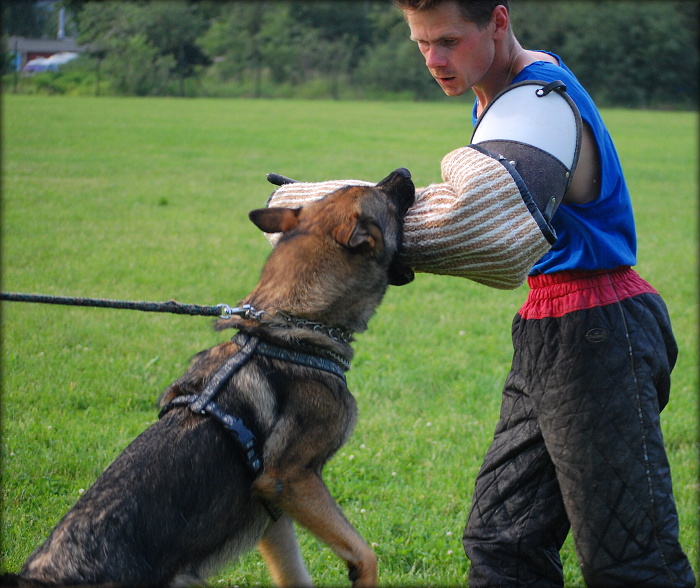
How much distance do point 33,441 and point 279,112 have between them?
93.0ft

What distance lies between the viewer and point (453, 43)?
8.04 feet

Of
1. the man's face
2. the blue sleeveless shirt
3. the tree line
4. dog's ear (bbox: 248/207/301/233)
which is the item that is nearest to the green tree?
dog's ear (bbox: 248/207/301/233)

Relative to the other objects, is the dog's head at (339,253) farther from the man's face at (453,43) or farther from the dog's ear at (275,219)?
the man's face at (453,43)

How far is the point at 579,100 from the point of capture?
240 cm

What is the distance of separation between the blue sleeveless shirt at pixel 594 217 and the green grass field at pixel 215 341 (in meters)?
1.71

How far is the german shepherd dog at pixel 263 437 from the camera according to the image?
2.17 metres

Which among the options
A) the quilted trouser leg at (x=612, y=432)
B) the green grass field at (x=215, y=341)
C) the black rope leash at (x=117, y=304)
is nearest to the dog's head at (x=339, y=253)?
the black rope leash at (x=117, y=304)

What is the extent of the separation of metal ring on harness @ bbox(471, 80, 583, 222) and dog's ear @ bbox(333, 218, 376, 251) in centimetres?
50

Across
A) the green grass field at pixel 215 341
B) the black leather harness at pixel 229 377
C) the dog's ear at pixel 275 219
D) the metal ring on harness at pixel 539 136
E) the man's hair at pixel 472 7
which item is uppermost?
the man's hair at pixel 472 7

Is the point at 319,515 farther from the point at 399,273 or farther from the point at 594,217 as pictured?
the point at 594,217

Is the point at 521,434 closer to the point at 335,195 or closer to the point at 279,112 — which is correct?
the point at 335,195

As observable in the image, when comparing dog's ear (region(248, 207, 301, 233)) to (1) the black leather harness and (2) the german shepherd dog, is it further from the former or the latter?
(1) the black leather harness

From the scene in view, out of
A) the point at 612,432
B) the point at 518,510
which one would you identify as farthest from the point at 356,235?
the point at 518,510

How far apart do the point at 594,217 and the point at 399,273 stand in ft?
2.36
